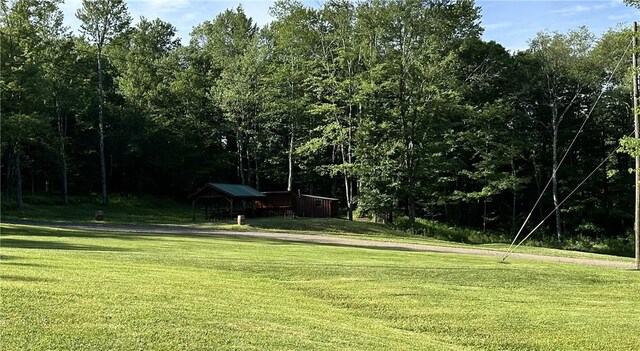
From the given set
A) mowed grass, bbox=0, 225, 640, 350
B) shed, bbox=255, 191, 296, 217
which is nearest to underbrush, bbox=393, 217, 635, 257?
shed, bbox=255, 191, 296, 217

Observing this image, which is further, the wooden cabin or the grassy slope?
the wooden cabin

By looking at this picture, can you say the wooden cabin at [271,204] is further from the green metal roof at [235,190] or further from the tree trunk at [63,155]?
the tree trunk at [63,155]

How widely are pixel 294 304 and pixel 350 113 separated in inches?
1429

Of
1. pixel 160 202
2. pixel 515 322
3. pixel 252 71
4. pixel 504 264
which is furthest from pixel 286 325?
pixel 160 202

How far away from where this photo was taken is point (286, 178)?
60.0 metres

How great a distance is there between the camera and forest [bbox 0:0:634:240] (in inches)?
1703

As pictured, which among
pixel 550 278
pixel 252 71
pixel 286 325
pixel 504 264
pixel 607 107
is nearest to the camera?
pixel 286 325

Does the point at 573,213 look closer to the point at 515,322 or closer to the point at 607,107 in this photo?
the point at 607,107

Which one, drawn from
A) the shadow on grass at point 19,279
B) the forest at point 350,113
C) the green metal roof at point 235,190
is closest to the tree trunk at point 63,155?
the forest at point 350,113

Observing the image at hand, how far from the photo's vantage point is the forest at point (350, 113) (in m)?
43.2

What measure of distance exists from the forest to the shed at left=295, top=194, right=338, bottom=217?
218 centimetres

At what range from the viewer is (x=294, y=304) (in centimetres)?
996

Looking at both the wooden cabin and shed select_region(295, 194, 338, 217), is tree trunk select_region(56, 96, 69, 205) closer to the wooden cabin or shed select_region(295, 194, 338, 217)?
the wooden cabin

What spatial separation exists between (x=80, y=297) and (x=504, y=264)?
14911 millimetres
